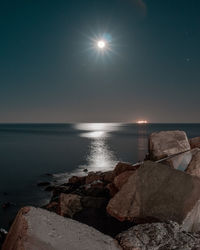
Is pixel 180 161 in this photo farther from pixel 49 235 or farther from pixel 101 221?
pixel 49 235

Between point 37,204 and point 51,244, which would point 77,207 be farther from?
point 37,204

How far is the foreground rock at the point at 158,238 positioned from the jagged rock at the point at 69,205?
3303 mm

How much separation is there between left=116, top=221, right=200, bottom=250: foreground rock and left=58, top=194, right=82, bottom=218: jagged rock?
10.8ft

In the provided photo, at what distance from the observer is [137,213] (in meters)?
6.05

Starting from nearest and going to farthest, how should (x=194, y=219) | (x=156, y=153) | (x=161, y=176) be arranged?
(x=194, y=219) < (x=161, y=176) < (x=156, y=153)

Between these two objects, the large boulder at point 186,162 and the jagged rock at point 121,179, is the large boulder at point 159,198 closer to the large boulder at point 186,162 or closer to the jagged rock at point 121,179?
Result: the jagged rock at point 121,179

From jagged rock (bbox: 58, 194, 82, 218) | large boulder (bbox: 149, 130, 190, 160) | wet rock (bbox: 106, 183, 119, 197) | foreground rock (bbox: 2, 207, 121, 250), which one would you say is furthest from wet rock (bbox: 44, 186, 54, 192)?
foreground rock (bbox: 2, 207, 121, 250)

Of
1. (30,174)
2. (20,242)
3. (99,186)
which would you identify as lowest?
(30,174)

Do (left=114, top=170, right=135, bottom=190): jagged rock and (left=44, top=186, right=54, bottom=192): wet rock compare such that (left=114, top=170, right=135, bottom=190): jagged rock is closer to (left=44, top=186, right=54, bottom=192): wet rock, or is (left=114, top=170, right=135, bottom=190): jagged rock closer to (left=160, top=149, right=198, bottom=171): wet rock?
(left=160, top=149, right=198, bottom=171): wet rock

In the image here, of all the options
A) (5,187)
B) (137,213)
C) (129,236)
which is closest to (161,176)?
(137,213)

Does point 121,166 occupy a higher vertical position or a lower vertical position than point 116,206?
higher

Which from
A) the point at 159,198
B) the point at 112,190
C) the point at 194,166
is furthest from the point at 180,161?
the point at 159,198

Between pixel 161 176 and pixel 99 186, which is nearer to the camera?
pixel 161 176

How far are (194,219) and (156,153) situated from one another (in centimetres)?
572
